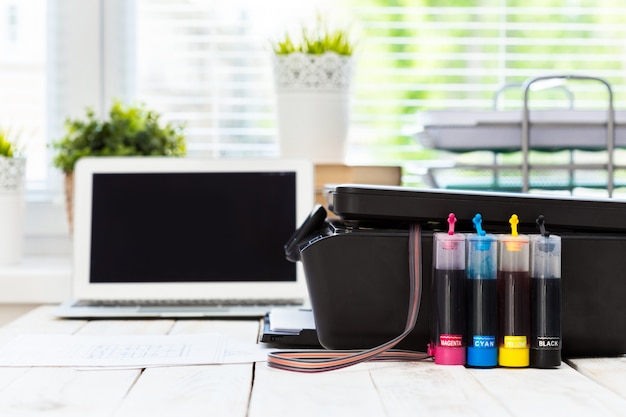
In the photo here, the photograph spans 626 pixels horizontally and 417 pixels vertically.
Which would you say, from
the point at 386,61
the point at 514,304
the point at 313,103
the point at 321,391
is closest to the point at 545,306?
the point at 514,304

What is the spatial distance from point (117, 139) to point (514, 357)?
1098 mm

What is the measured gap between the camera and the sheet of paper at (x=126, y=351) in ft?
3.59

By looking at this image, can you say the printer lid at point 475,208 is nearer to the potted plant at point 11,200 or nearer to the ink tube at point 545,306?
the ink tube at point 545,306

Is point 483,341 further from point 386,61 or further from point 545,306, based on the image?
point 386,61

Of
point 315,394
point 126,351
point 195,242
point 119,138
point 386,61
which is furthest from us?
point 386,61

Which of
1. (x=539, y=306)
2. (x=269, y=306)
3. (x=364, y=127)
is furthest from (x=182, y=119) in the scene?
(x=539, y=306)

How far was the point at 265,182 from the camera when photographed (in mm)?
1598

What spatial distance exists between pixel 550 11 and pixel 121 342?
141 centimetres

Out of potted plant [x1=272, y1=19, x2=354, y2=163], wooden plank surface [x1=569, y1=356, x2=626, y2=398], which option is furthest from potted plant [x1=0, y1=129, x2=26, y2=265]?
wooden plank surface [x1=569, y1=356, x2=626, y2=398]

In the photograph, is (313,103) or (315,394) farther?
(313,103)

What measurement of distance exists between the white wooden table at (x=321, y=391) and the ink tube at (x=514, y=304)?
0.08 feet

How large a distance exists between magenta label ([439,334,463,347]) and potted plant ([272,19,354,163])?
0.90m

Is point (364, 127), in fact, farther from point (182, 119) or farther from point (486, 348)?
point (486, 348)

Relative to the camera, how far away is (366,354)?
1068mm
